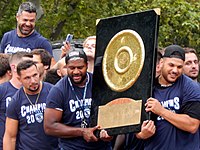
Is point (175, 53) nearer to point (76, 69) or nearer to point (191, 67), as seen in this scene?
point (76, 69)

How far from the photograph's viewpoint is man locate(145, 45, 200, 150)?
6.73 meters

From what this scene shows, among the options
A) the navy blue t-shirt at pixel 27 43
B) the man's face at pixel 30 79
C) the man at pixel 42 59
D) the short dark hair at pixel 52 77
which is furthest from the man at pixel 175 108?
the navy blue t-shirt at pixel 27 43

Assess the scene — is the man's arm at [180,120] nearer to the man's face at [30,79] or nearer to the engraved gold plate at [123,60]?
the engraved gold plate at [123,60]

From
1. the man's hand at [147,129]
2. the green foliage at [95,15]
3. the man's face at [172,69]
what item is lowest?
the man's hand at [147,129]

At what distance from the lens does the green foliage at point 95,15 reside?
18.0 meters

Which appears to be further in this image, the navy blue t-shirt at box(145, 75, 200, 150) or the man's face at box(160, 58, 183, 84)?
the man's face at box(160, 58, 183, 84)

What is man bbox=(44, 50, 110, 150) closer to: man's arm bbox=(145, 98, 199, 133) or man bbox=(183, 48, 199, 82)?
man's arm bbox=(145, 98, 199, 133)

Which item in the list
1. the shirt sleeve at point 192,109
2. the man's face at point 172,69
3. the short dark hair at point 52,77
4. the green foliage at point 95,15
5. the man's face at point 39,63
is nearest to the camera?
the shirt sleeve at point 192,109

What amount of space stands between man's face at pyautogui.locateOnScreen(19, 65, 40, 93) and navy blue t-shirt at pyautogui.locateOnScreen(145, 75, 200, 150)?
4.46 feet

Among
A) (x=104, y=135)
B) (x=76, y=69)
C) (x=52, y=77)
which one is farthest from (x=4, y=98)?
(x=104, y=135)

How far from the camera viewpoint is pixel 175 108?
22.5ft

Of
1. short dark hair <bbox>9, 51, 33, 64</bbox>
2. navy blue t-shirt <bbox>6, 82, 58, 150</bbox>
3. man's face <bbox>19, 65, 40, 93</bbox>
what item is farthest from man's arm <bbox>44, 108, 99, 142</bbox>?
short dark hair <bbox>9, 51, 33, 64</bbox>

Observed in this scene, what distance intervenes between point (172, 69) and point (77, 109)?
42.7 inches

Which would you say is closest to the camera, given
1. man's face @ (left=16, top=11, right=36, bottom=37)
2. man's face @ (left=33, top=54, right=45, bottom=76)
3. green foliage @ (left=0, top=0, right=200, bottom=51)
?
man's face @ (left=33, top=54, right=45, bottom=76)
